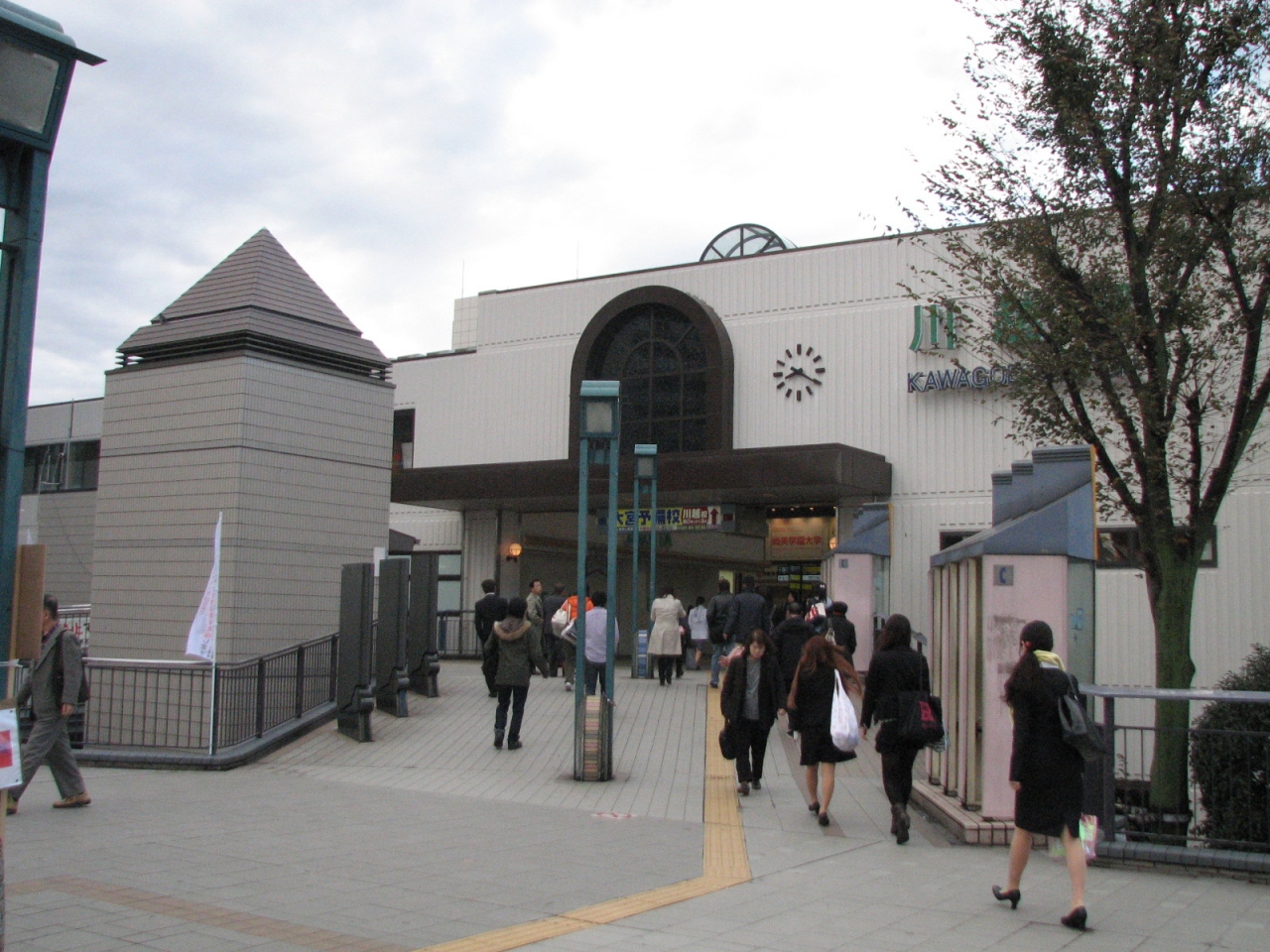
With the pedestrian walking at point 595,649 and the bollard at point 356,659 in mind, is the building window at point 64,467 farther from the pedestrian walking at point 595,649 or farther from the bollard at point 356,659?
the pedestrian walking at point 595,649

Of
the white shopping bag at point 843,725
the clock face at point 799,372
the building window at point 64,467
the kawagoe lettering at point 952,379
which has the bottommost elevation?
the white shopping bag at point 843,725

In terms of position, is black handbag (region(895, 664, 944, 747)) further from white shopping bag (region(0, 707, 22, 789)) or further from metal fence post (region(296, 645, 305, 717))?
metal fence post (region(296, 645, 305, 717))

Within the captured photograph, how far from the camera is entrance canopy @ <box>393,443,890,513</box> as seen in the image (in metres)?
22.1

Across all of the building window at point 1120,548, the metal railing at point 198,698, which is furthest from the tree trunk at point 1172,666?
the building window at point 1120,548

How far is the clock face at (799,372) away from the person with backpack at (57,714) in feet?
57.6

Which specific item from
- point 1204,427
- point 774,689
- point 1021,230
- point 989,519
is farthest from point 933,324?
point 774,689

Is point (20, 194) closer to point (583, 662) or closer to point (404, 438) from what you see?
point (583, 662)

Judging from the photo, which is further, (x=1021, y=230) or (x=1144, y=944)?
(x=1021, y=230)

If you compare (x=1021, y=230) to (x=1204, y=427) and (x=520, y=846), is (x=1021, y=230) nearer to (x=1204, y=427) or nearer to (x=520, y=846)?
(x=520, y=846)

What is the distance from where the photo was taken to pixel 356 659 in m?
13.4

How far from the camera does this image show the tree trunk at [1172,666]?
9.91 metres

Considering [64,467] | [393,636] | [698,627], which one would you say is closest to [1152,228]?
[393,636]

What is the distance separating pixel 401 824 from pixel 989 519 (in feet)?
51.4

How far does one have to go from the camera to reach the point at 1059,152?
1139cm
